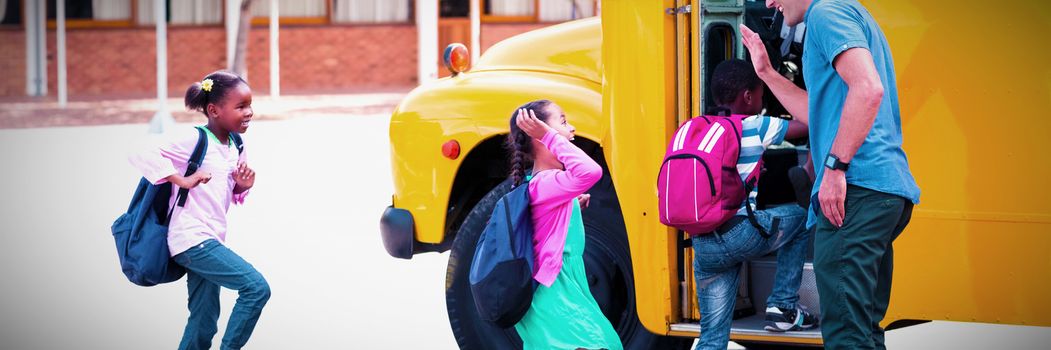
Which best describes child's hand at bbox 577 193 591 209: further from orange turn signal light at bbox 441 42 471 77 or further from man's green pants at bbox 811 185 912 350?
orange turn signal light at bbox 441 42 471 77

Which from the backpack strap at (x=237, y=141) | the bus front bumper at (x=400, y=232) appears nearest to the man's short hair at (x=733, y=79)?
the bus front bumper at (x=400, y=232)

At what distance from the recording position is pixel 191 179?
530 centimetres

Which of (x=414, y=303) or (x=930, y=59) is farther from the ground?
(x=930, y=59)

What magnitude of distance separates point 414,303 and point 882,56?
433cm

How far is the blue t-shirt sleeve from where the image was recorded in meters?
4.02

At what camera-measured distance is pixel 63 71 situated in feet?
74.5

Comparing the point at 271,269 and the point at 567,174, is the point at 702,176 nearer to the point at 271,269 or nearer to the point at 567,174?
the point at 567,174

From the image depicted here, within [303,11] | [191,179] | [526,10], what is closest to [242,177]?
[191,179]

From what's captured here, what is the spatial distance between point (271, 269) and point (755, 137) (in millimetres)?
4720

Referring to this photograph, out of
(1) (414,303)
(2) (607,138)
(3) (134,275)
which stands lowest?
(1) (414,303)

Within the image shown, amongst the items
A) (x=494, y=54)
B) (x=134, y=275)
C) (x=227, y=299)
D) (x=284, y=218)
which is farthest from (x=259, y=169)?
(x=134, y=275)

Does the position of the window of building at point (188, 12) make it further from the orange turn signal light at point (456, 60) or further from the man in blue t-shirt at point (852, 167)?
the man in blue t-shirt at point (852, 167)

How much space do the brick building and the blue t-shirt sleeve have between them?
67.9 feet

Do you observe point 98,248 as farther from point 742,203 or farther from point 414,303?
point 742,203
